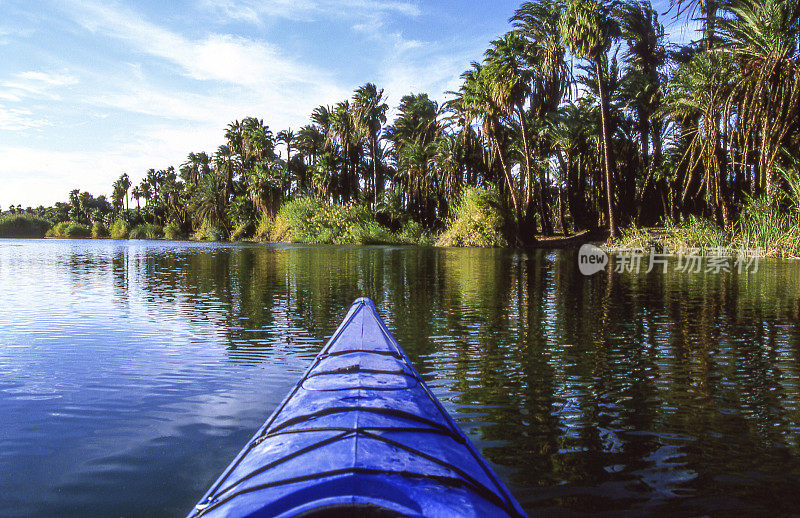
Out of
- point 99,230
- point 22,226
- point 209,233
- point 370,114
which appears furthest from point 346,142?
point 22,226

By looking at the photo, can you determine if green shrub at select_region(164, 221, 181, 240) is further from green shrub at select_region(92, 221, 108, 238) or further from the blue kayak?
the blue kayak

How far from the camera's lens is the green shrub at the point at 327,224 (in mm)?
51312

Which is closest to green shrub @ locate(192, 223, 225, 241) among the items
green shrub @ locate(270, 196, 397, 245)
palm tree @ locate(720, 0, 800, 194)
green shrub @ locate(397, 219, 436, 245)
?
green shrub @ locate(270, 196, 397, 245)

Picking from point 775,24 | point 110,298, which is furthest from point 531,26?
point 110,298

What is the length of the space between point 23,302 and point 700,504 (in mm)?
13437

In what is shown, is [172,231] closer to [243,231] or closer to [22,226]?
[243,231]

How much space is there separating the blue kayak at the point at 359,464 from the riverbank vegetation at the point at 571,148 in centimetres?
2364

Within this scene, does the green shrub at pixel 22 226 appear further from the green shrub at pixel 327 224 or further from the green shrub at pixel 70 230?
the green shrub at pixel 327 224

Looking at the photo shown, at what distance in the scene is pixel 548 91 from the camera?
1565 inches

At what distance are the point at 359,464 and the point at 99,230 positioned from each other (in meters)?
116

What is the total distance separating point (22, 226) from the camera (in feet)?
343

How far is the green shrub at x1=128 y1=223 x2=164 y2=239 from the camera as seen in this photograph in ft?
296

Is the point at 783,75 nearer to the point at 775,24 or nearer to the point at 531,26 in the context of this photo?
the point at 775,24

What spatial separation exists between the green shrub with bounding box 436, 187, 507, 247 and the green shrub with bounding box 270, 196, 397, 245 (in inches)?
394
